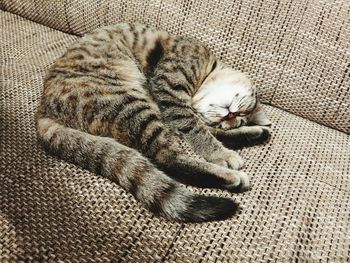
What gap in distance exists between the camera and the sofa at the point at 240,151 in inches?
30.0

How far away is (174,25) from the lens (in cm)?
146

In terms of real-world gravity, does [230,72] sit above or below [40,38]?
above

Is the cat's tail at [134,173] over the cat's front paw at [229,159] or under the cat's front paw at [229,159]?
over

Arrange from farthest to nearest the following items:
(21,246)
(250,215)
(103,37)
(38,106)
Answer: (103,37) < (38,106) < (250,215) < (21,246)

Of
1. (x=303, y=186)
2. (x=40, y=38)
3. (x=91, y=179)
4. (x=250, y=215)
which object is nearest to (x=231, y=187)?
(x=250, y=215)

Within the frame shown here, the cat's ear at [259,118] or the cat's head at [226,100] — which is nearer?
the cat's ear at [259,118]

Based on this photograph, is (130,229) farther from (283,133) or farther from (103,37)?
(103,37)

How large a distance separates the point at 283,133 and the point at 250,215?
0.45m

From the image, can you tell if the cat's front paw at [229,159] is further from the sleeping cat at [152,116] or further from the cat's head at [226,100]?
the cat's head at [226,100]

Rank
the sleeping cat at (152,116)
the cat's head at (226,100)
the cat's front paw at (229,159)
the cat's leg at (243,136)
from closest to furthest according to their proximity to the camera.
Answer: the sleeping cat at (152,116), the cat's front paw at (229,159), the cat's leg at (243,136), the cat's head at (226,100)

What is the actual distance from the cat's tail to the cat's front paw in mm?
205

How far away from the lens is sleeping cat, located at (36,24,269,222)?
88cm

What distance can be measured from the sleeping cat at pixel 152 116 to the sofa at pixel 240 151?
0.04 meters

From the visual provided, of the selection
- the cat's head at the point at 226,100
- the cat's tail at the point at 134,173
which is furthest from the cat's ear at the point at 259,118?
the cat's tail at the point at 134,173
